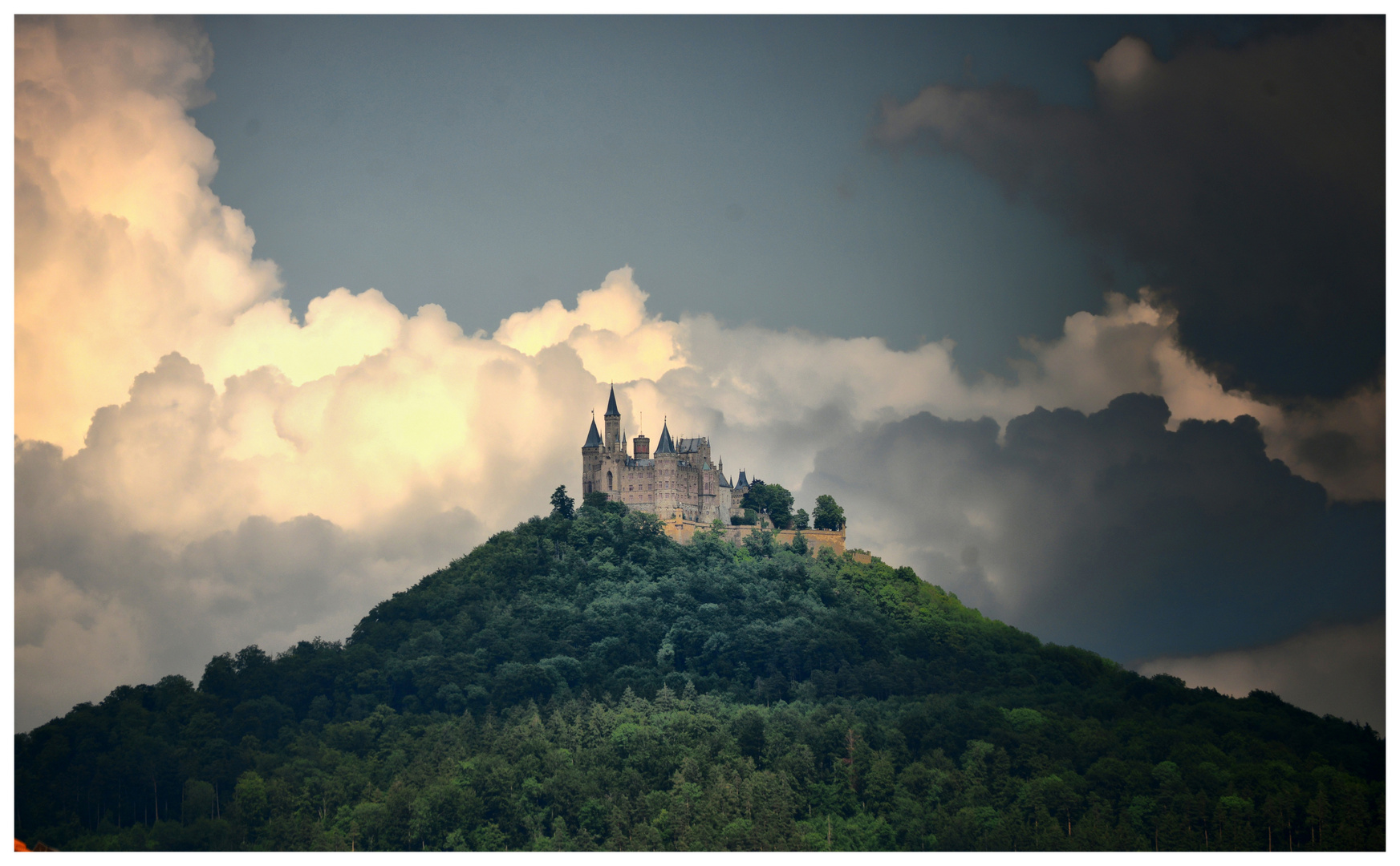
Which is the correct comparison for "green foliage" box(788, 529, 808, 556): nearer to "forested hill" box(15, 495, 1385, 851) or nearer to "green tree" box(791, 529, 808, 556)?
"green tree" box(791, 529, 808, 556)

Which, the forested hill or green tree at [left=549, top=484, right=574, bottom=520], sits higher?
green tree at [left=549, top=484, right=574, bottom=520]

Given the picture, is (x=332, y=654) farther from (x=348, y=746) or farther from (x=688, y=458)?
(x=688, y=458)

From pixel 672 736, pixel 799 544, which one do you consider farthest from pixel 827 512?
pixel 672 736

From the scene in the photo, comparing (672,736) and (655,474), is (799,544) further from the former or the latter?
(672,736)

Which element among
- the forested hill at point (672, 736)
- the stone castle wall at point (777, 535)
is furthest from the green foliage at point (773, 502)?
the forested hill at point (672, 736)

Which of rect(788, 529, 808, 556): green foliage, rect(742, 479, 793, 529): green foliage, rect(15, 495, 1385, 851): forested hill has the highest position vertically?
rect(742, 479, 793, 529): green foliage

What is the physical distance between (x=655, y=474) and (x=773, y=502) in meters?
5.14

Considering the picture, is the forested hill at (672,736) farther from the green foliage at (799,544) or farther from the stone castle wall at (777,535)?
the stone castle wall at (777,535)

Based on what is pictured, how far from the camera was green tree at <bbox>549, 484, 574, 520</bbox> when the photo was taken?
65312mm

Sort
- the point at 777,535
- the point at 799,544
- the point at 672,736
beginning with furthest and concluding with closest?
the point at 777,535
the point at 799,544
the point at 672,736

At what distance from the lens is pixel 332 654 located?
58875 millimetres

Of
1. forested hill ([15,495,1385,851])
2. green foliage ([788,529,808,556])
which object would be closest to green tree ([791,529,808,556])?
green foliage ([788,529,808,556])

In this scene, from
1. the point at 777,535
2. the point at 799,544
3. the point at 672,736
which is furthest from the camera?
the point at 777,535

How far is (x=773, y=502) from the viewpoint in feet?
227
